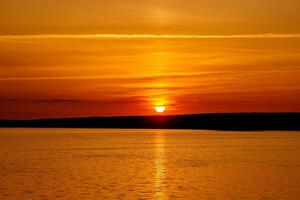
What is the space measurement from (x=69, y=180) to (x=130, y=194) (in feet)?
47.3

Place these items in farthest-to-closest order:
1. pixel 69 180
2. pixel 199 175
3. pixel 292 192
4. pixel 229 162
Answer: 1. pixel 229 162
2. pixel 199 175
3. pixel 69 180
4. pixel 292 192

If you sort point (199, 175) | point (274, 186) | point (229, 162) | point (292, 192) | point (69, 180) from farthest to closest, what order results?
point (229, 162), point (199, 175), point (69, 180), point (274, 186), point (292, 192)

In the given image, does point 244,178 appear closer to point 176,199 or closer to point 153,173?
point 153,173

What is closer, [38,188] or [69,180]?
[38,188]

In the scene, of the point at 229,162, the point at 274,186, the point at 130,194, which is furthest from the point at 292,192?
the point at 229,162

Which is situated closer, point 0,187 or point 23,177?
point 0,187

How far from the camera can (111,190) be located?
205 ft

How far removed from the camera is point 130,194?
2331 inches

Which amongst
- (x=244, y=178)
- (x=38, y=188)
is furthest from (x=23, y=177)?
(x=244, y=178)

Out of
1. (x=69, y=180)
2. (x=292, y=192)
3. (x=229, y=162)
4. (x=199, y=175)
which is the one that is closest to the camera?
(x=292, y=192)

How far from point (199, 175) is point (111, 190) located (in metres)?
17.2

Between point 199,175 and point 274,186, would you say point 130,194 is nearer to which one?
point 274,186

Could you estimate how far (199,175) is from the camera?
77.2m

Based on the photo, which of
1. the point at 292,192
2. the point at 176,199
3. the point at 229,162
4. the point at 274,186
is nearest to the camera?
the point at 176,199
